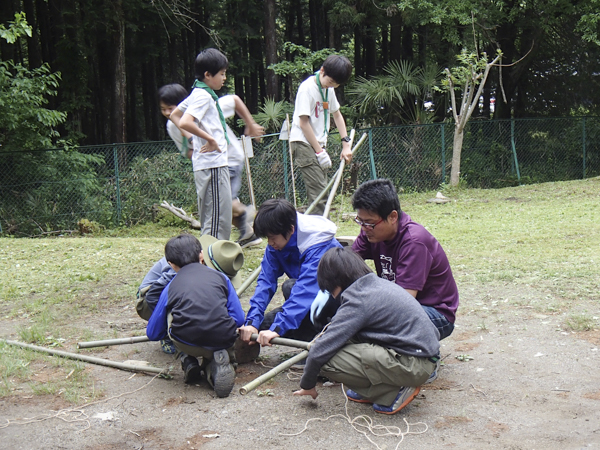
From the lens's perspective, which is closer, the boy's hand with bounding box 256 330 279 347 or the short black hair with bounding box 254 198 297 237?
the boy's hand with bounding box 256 330 279 347

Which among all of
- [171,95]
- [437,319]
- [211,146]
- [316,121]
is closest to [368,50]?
[316,121]

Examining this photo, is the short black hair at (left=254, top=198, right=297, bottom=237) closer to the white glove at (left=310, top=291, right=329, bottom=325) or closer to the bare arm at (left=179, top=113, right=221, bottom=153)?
the white glove at (left=310, top=291, right=329, bottom=325)

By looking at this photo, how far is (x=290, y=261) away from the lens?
4102 mm

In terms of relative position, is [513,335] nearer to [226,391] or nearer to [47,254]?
[226,391]

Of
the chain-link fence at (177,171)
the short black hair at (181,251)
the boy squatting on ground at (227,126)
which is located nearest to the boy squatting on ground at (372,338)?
the short black hair at (181,251)

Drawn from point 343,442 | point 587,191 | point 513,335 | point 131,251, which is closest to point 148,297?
Result: point 343,442

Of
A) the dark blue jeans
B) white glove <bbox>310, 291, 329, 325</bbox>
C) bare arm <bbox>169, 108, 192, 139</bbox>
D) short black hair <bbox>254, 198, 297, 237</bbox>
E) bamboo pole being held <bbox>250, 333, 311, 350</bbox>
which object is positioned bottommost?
bamboo pole being held <bbox>250, 333, 311, 350</bbox>

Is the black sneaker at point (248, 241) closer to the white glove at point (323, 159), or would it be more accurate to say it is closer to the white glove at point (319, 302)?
the white glove at point (323, 159)

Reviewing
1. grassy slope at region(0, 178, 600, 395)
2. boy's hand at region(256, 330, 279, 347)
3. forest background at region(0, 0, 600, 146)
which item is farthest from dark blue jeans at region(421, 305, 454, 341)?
forest background at region(0, 0, 600, 146)

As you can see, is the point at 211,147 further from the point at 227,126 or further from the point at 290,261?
the point at 290,261

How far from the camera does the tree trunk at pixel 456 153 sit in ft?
45.2

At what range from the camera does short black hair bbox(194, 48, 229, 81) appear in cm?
518

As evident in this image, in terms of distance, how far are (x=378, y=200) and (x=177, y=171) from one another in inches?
365

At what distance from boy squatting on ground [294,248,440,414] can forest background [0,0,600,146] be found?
387 inches
